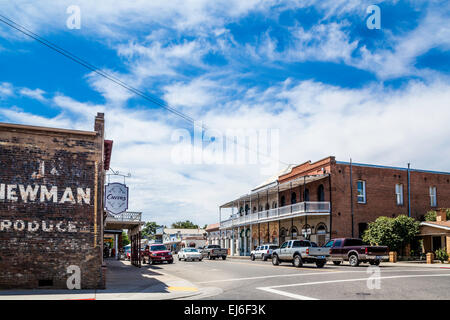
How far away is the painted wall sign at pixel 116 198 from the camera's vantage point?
94.3 ft

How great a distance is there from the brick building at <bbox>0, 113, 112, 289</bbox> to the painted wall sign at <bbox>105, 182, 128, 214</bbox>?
45.7 ft

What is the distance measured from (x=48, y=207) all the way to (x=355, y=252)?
1913cm

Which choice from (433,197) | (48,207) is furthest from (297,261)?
(433,197)

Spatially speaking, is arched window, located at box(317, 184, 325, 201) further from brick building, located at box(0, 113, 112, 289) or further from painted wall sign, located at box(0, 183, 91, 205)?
painted wall sign, located at box(0, 183, 91, 205)

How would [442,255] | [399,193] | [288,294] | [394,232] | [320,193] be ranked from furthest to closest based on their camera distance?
[399,193] → [320,193] → [394,232] → [442,255] → [288,294]

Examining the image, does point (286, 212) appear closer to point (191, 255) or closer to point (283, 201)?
point (283, 201)

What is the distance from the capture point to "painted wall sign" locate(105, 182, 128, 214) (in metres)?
28.7

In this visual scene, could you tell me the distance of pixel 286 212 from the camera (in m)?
41.6

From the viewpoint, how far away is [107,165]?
24.1 m

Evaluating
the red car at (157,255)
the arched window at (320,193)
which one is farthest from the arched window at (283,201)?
the red car at (157,255)

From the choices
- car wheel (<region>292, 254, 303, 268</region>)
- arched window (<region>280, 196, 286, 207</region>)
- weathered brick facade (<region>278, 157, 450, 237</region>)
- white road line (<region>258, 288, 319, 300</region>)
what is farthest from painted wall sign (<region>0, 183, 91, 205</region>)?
arched window (<region>280, 196, 286, 207</region>)
